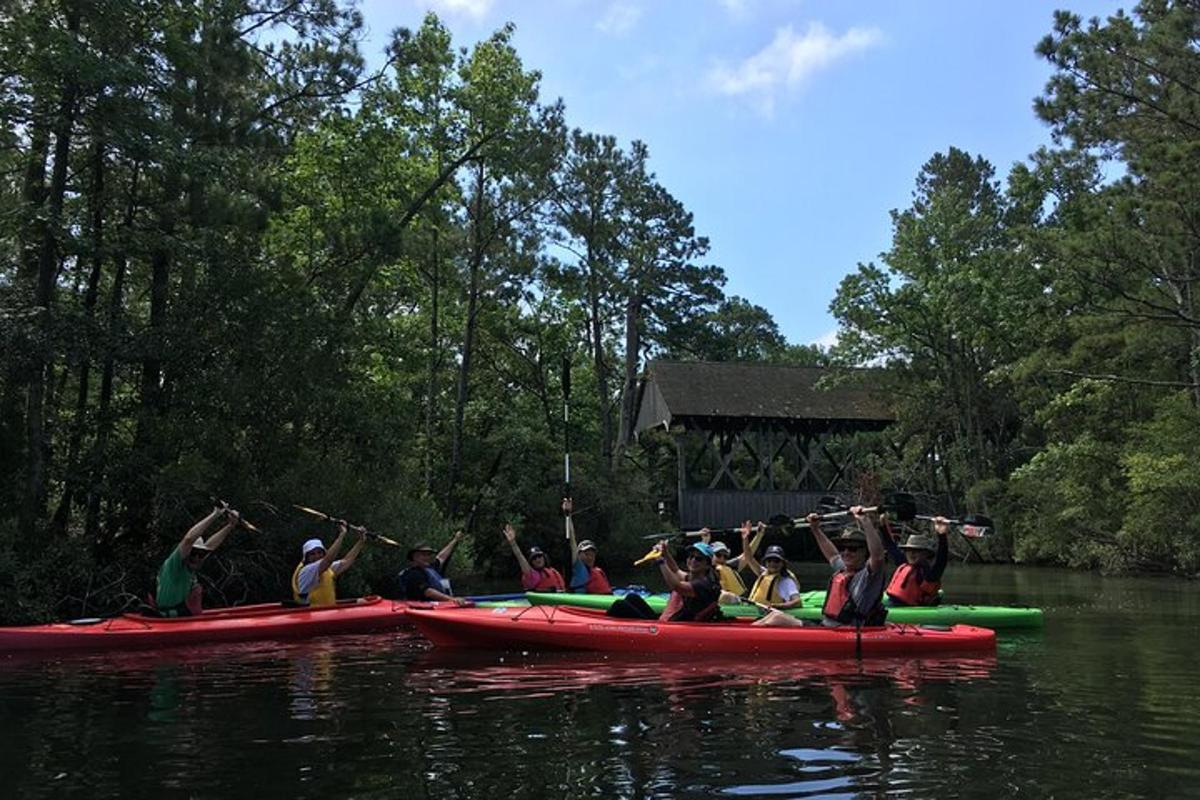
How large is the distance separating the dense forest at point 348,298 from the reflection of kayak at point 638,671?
20.9ft

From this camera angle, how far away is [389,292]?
24.7 meters

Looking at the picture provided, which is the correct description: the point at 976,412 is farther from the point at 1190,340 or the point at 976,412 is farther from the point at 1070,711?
the point at 1070,711

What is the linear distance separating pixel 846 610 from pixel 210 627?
22.4 feet

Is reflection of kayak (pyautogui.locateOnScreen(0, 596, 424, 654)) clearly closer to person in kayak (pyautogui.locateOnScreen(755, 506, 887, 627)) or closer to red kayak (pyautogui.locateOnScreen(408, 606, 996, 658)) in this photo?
red kayak (pyautogui.locateOnScreen(408, 606, 996, 658))

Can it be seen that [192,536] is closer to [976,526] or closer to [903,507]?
[903,507]

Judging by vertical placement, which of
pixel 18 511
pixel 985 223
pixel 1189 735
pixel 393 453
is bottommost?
pixel 1189 735

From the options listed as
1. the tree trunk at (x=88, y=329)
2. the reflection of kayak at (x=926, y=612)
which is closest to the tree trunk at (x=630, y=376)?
the reflection of kayak at (x=926, y=612)

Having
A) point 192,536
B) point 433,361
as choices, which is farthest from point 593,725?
point 433,361

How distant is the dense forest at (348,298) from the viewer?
44.0 ft

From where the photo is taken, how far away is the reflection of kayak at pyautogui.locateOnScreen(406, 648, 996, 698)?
27.8 feet

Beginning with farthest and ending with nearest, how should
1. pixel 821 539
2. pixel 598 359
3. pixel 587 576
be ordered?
pixel 598 359 → pixel 587 576 → pixel 821 539

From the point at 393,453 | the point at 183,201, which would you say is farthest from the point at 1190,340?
the point at 183,201

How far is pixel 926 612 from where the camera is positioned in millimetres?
11984

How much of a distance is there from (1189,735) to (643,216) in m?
32.5
